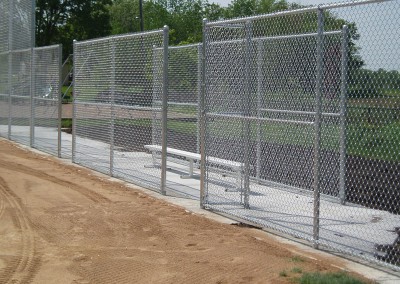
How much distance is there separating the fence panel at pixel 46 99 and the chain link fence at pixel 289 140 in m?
6.92

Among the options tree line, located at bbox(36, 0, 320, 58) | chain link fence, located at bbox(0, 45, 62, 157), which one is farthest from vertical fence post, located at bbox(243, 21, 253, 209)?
tree line, located at bbox(36, 0, 320, 58)

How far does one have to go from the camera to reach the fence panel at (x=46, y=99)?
56.8 ft

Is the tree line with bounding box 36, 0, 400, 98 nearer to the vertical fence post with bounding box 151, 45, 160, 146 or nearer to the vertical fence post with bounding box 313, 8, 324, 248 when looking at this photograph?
the vertical fence post with bounding box 151, 45, 160, 146

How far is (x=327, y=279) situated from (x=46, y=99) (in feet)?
42.9

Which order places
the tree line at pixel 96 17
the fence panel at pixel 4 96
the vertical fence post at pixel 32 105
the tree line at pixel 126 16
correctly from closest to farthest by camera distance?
1. the vertical fence post at pixel 32 105
2. the fence panel at pixel 4 96
3. the tree line at pixel 126 16
4. the tree line at pixel 96 17

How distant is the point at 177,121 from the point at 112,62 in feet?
8.54

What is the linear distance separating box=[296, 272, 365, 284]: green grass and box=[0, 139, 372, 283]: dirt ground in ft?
0.51

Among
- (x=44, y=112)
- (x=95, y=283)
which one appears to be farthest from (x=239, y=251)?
(x=44, y=112)

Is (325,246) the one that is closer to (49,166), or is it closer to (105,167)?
(105,167)

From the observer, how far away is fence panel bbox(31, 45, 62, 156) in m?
17.3

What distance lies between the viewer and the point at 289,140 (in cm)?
1034

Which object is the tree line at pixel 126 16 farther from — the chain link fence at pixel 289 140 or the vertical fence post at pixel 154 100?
the chain link fence at pixel 289 140

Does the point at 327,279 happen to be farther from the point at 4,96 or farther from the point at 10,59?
the point at 4,96

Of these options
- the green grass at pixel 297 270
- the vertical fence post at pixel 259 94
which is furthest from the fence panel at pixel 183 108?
the green grass at pixel 297 270
